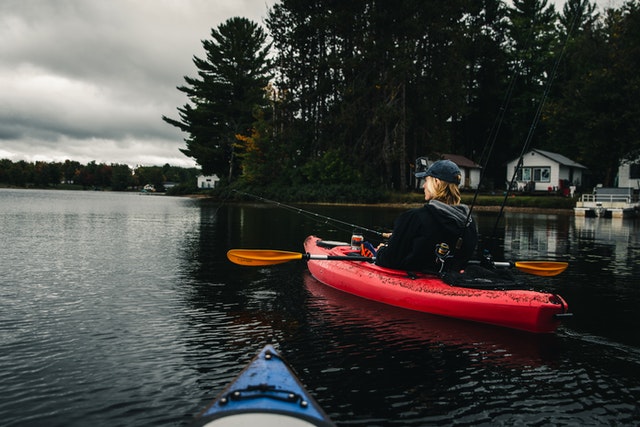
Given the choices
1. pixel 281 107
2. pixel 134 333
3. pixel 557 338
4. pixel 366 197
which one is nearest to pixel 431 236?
pixel 557 338

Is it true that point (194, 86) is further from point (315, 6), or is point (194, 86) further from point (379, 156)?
point (379, 156)

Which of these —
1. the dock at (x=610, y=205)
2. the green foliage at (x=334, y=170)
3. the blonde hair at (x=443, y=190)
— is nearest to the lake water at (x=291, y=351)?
the blonde hair at (x=443, y=190)

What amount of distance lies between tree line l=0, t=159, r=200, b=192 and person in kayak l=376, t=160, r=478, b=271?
393 feet

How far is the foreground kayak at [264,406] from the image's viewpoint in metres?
2.78

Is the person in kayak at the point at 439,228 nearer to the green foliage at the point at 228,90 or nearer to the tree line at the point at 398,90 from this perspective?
the tree line at the point at 398,90

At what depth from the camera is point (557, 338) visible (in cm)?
629

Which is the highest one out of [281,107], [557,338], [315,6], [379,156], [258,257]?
[315,6]

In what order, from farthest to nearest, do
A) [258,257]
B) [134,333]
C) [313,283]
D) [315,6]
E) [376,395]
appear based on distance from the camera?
[315,6] < [313,283] < [258,257] < [134,333] < [376,395]

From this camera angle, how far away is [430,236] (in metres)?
6.70

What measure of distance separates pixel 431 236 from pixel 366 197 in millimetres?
34989

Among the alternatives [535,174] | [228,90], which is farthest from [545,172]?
[228,90]

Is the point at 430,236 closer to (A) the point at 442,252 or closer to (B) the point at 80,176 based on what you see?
(A) the point at 442,252

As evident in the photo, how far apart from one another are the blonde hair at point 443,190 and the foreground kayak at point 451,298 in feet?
4.05

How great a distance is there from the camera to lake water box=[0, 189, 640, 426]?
13.8 feet
